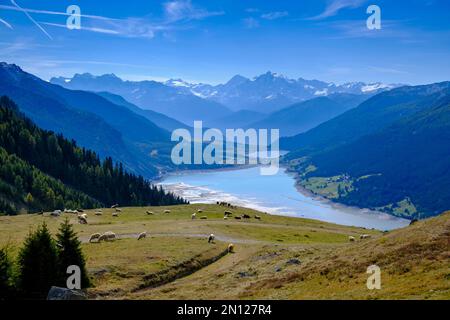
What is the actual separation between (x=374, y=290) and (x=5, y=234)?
57.2m

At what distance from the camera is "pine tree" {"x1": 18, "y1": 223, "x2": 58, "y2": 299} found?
134ft

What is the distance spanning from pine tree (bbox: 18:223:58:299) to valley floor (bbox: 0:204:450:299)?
3996mm

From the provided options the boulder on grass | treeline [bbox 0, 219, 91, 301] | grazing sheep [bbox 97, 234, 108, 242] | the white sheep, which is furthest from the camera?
the white sheep

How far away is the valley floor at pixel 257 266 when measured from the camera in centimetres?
3550

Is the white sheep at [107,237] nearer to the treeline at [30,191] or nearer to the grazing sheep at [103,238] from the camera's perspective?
the grazing sheep at [103,238]

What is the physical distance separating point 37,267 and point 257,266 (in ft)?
81.6

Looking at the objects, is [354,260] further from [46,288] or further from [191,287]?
[46,288]

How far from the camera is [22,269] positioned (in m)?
→ 40.9

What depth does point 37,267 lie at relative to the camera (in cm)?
Answer: 4128

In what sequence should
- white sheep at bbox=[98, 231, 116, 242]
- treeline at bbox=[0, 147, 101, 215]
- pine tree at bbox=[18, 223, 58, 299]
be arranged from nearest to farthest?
pine tree at bbox=[18, 223, 58, 299] → white sheep at bbox=[98, 231, 116, 242] → treeline at bbox=[0, 147, 101, 215]

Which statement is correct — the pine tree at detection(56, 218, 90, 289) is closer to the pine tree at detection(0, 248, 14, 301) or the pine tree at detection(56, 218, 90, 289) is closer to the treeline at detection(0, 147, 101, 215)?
the pine tree at detection(0, 248, 14, 301)

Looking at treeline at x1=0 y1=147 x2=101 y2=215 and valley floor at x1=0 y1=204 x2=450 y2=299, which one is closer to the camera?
valley floor at x1=0 y1=204 x2=450 y2=299

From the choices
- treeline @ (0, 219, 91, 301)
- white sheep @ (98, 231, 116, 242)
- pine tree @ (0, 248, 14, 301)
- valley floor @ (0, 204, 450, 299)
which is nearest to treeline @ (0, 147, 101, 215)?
valley floor @ (0, 204, 450, 299)
